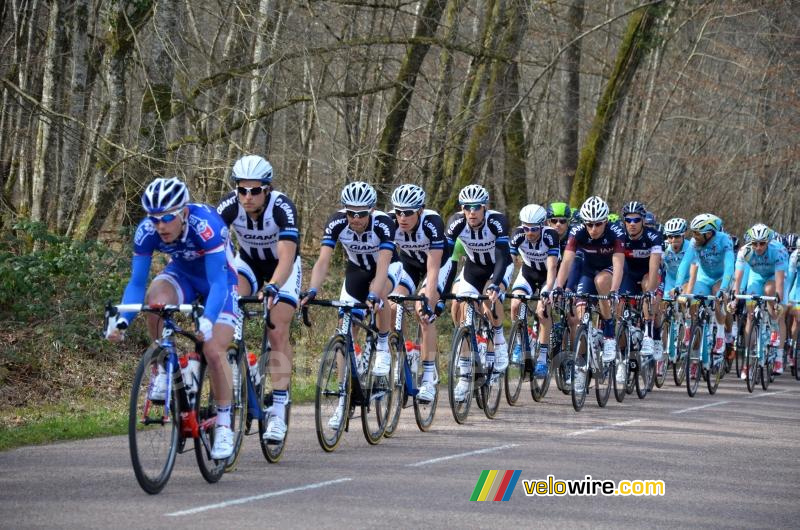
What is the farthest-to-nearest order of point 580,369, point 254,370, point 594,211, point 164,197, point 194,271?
1. point 594,211
2. point 580,369
3. point 254,370
4. point 194,271
5. point 164,197

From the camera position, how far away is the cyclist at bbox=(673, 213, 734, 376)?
16.6 meters

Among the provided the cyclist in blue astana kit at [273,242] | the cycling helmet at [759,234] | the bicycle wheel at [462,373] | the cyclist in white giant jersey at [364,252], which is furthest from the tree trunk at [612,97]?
the cyclist in blue astana kit at [273,242]

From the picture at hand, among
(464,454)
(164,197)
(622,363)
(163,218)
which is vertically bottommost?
(464,454)

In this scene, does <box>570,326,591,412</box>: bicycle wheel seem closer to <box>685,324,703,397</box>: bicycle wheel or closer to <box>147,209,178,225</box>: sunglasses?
<box>685,324,703,397</box>: bicycle wheel

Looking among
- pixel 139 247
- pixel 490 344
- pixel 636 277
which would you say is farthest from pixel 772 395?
pixel 139 247

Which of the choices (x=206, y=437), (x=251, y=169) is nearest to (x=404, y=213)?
(x=251, y=169)

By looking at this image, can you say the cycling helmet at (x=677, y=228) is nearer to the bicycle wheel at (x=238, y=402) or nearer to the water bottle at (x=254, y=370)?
the water bottle at (x=254, y=370)

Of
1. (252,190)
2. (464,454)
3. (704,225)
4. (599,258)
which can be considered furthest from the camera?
(704,225)

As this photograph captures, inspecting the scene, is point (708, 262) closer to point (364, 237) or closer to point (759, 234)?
point (759, 234)

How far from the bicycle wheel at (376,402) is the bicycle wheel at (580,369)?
3.43m

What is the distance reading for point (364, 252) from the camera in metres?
11.1

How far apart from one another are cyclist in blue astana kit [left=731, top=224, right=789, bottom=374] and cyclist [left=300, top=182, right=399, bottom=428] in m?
8.54

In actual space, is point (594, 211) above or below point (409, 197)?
above

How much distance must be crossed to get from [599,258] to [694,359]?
8.61 feet
